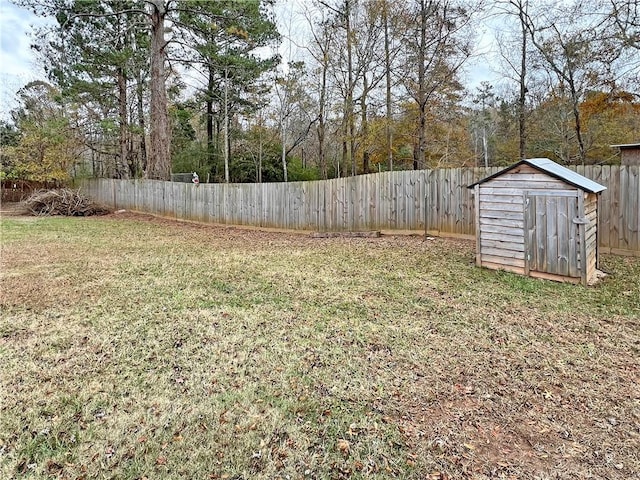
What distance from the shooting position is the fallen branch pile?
502 inches

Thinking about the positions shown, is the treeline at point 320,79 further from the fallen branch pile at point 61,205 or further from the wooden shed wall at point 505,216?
the wooden shed wall at point 505,216

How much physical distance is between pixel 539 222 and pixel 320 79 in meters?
11.6

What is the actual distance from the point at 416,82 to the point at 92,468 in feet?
41.0

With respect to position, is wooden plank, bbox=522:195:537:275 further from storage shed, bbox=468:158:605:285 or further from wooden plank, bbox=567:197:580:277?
wooden plank, bbox=567:197:580:277

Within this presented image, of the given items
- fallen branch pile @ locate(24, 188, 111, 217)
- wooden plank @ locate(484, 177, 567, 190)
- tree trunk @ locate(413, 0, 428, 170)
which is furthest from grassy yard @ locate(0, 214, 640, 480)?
fallen branch pile @ locate(24, 188, 111, 217)

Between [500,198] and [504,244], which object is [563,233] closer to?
[504,244]

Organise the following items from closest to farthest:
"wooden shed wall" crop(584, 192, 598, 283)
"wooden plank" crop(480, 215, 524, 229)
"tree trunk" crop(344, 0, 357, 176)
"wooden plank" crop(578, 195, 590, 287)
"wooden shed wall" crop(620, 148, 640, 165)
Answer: "wooden plank" crop(578, 195, 590, 287)
"wooden shed wall" crop(584, 192, 598, 283)
"wooden plank" crop(480, 215, 524, 229)
"wooden shed wall" crop(620, 148, 640, 165)
"tree trunk" crop(344, 0, 357, 176)

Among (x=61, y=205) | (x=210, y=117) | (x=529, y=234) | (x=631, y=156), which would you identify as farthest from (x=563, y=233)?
(x=210, y=117)

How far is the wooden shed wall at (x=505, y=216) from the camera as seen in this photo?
4648mm

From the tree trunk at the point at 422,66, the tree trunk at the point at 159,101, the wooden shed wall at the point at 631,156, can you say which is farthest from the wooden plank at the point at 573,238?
the tree trunk at the point at 159,101

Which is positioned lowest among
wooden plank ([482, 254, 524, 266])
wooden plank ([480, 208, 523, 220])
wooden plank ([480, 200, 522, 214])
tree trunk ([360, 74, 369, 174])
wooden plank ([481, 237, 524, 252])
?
wooden plank ([482, 254, 524, 266])

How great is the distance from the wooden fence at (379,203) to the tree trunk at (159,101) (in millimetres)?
874

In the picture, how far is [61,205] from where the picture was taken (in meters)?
12.8

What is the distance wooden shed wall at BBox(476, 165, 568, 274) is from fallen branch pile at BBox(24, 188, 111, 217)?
12.8 meters
